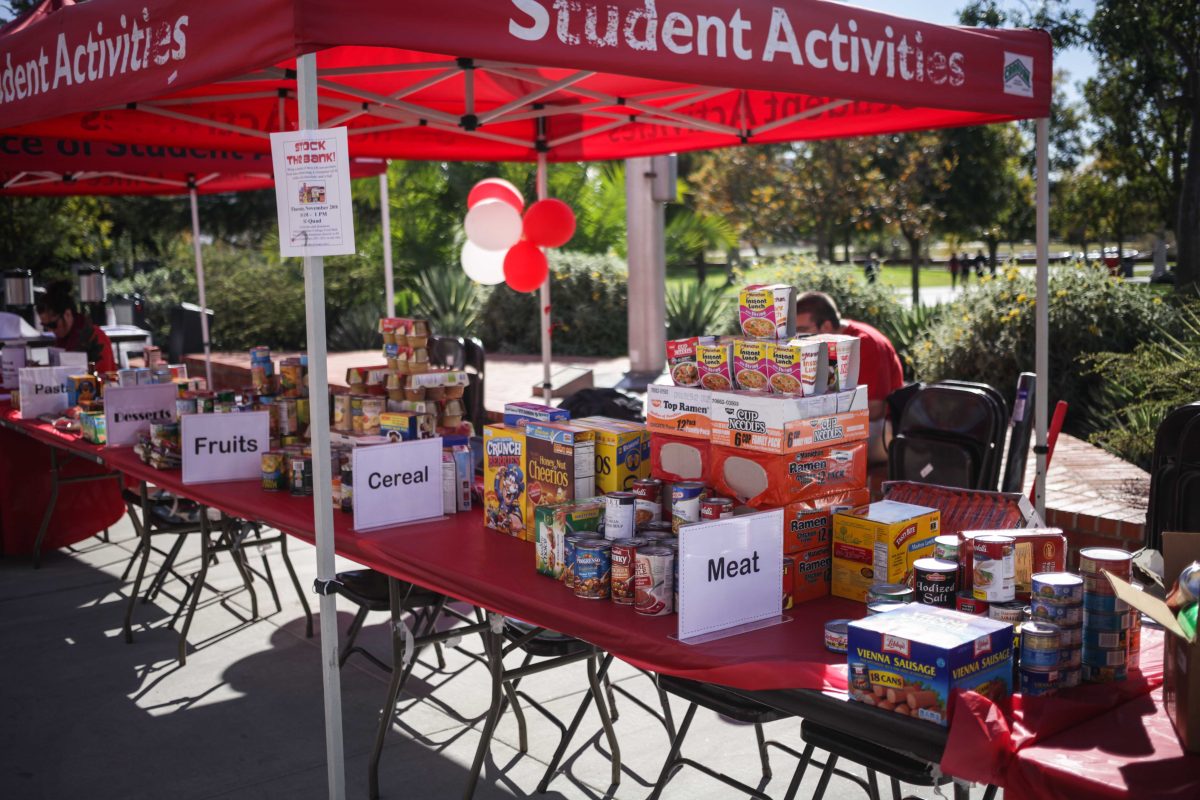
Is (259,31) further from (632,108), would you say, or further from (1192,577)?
(632,108)

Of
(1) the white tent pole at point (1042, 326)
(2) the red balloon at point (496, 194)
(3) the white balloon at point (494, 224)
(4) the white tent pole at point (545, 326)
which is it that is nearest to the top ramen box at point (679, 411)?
(1) the white tent pole at point (1042, 326)

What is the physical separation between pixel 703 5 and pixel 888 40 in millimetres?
942

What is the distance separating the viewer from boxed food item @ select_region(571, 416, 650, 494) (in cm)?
328

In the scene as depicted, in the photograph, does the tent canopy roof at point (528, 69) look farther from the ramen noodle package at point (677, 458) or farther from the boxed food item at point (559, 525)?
the boxed food item at point (559, 525)

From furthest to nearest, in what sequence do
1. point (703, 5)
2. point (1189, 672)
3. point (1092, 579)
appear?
point (703, 5) < point (1092, 579) < point (1189, 672)

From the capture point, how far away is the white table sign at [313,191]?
3031 mm

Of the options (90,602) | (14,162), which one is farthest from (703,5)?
(14,162)

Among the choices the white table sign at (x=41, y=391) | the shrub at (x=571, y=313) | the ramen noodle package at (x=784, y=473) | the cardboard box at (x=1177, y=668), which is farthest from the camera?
the shrub at (x=571, y=313)

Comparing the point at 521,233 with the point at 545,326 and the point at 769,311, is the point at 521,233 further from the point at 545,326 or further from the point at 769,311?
the point at 769,311

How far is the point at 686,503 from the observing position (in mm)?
2906

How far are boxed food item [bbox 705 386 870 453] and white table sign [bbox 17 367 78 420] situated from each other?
16.0 feet

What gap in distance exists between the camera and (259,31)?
298cm

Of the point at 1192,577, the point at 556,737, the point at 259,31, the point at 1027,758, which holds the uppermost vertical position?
the point at 259,31

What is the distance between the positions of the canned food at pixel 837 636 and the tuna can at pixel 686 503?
480mm
